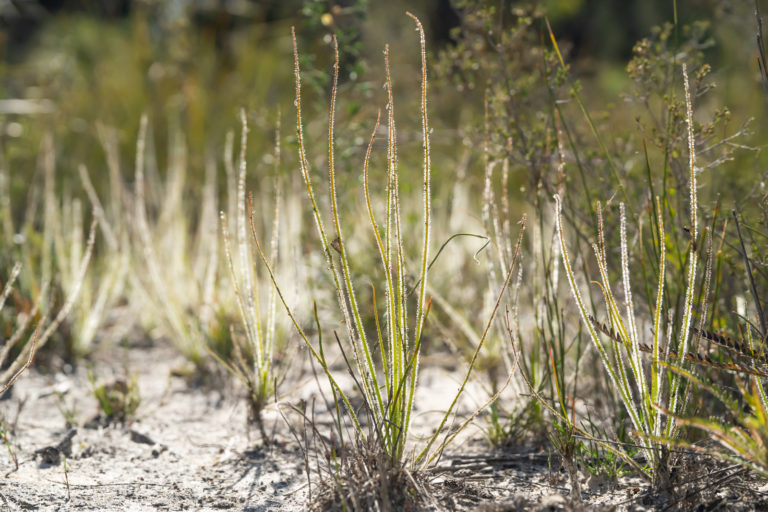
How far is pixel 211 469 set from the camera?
1.63 meters

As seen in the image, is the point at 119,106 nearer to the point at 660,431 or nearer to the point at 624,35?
the point at 660,431

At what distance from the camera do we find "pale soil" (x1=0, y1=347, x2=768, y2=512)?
4.43 ft

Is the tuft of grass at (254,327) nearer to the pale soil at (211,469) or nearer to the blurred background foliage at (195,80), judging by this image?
the pale soil at (211,469)

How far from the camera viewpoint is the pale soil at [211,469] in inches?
53.2

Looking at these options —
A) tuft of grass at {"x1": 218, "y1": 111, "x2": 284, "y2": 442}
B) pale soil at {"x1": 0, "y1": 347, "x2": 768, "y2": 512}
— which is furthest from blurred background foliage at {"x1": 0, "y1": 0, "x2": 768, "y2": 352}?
pale soil at {"x1": 0, "y1": 347, "x2": 768, "y2": 512}

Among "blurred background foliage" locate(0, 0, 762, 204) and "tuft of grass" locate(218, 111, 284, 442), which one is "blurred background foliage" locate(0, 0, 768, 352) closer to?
"blurred background foliage" locate(0, 0, 762, 204)

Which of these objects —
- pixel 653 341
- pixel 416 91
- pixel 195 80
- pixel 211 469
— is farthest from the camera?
pixel 195 80

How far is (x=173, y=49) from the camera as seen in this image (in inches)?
183

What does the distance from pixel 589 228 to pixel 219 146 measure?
3.04 metres

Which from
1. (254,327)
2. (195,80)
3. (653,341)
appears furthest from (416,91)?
(195,80)

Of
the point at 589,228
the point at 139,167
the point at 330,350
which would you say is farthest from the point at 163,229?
the point at 589,228

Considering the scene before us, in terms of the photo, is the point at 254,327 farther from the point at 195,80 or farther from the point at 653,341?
the point at 195,80

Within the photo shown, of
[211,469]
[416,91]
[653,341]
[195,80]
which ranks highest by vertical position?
[195,80]

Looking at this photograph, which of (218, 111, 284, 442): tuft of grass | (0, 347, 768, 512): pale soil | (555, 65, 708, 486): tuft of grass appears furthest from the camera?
(218, 111, 284, 442): tuft of grass
